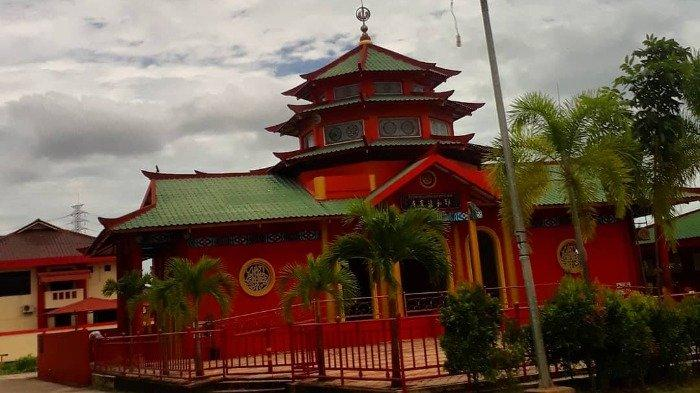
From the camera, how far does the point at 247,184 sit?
1992 cm

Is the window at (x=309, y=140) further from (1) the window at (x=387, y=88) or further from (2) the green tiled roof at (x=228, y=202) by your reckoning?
(1) the window at (x=387, y=88)

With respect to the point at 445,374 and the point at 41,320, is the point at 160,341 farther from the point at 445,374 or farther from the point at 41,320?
the point at 41,320

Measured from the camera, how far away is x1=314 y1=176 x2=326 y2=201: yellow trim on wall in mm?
19048

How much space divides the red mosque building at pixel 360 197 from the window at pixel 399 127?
0.11 feet

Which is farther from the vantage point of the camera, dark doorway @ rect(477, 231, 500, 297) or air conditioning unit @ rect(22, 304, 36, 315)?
air conditioning unit @ rect(22, 304, 36, 315)

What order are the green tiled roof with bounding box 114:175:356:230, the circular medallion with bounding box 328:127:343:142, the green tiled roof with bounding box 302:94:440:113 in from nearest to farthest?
1. the green tiled roof with bounding box 114:175:356:230
2. the green tiled roof with bounding box 302:94:440:113
3. the circular medallion with bounding box 328:127:343:142

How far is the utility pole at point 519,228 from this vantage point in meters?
8.70

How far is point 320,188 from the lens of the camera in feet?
62.8

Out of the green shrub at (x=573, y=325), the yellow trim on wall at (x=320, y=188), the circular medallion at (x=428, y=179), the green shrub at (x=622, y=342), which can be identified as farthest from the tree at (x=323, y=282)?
the yellow trim on wall at (x=320, y=188)

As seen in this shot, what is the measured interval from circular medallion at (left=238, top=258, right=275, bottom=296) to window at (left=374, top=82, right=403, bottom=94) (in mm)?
7394

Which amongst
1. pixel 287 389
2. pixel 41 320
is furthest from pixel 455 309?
pixel 41 320

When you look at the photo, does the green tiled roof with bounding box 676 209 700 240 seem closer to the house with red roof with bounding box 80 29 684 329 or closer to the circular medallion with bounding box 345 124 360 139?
the house with red roof with bounding box 80 29 684 329

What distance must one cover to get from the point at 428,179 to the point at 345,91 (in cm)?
571

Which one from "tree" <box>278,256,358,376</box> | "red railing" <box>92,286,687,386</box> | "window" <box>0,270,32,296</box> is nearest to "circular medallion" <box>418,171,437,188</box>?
"red railing" <box>92,286,687,386</box>
